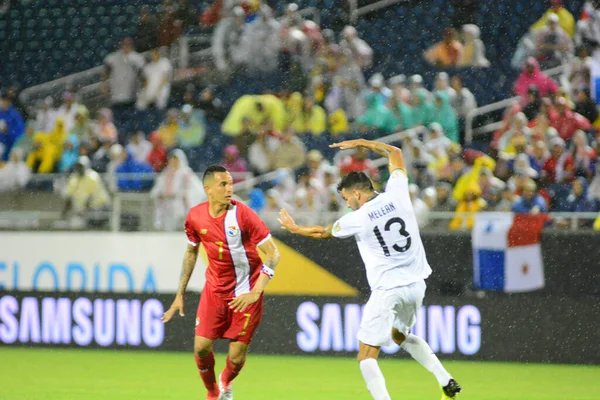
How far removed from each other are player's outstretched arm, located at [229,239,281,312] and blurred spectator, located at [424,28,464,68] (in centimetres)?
1017

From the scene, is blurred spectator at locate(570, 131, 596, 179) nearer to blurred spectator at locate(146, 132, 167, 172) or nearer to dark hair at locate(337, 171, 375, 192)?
blurred spectator at locate(146, 132, 167, 172)

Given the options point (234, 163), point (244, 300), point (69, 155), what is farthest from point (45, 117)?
point (244, 300)

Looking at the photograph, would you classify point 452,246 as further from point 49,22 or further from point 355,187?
point 49,22

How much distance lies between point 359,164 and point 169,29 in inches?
238

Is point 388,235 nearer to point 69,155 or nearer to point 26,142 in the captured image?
point 69,155

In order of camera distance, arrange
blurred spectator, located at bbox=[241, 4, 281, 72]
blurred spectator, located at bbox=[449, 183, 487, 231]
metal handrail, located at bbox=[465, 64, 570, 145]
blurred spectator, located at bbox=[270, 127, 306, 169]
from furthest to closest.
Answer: blurred spectator, located at bbox=[241, 4, 281, 72] < metal handrail, located at bbox=[465, 64, 570, 145] < blurred spectator, located at bbox=[270, 127, 306, 169] < blurred spectator, located at bbox=[449, 183, 487, 231]

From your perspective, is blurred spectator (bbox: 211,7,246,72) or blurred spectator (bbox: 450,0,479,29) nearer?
blurred spectator (bbox: 450,0,479,29)

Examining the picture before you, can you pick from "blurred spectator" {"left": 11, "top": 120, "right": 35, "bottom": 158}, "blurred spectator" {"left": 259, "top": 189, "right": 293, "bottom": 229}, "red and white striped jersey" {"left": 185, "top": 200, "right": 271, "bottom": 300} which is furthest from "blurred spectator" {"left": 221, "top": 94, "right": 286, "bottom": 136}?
"red and white striped jersey" {"left": 185, "top": 200, "right": 271, "bottom": 300}

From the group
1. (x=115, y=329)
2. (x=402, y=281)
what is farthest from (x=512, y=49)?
(x=402, y=281)

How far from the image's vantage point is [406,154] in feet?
48.8

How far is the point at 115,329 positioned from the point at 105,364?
118 centimetres

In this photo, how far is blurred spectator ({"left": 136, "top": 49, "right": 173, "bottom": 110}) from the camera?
18109mm

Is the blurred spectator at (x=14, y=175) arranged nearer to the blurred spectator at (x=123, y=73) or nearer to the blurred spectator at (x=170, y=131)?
the blurred spectator at (x=170, y=131)

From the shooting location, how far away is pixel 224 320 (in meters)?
7.67
